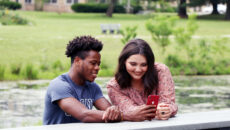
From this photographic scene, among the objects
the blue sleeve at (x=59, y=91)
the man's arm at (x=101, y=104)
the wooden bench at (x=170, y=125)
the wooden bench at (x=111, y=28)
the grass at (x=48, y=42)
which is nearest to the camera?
the wooden bench at (x=170, y=125)

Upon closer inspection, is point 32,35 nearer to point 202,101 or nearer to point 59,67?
point 59,67

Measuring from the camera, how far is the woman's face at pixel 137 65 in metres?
3.56

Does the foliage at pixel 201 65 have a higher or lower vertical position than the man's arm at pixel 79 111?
lower

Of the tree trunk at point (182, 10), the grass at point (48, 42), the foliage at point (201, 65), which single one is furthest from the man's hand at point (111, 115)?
the tree trunk at point (182, 10)

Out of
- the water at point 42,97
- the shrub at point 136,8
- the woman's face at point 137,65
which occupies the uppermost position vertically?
the woman's face at point 137,65

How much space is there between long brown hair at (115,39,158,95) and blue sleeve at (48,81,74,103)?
455 mm

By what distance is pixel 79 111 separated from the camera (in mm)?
3236

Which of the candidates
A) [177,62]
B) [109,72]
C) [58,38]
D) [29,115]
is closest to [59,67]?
[109,72]

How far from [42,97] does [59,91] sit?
804 cm

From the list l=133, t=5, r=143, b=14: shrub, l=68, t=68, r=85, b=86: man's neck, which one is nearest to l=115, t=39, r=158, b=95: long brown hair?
l=68, t=68, r=85, b=86: man's neck

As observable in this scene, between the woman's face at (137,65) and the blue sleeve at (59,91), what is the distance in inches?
18.6

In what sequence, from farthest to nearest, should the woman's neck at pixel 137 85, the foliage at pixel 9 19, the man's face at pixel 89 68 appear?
the foliage at pixel 9 19
the woman's neck at pixel 137 85
the man's face at pixel 89 68

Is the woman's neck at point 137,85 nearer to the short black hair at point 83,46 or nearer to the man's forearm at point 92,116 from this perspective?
the short black hair at point 83,46

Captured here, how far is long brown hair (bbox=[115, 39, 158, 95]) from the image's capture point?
3570mm
